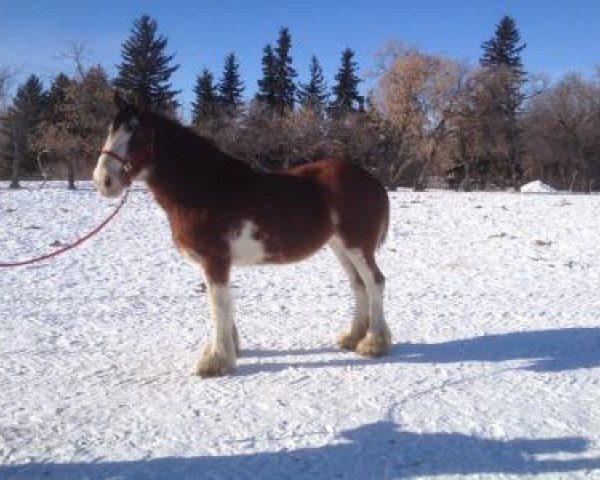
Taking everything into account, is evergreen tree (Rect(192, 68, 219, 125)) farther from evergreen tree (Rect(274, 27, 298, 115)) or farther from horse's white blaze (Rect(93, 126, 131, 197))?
horse's white blaze (Rect(93, 126, 131, 197))

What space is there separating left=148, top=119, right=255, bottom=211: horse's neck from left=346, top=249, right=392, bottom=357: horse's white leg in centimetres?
153

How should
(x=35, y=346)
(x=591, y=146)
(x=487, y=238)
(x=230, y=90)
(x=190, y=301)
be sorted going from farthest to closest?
(x=230, y=90) < (x=591, y=146) < (x=487, y=238) < (x=190, y=301) < (x=35, y=346)

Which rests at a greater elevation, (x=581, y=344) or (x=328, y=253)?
(x=328, y=253)

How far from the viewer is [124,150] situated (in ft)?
17.2

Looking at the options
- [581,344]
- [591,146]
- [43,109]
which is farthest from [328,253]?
[591,146]

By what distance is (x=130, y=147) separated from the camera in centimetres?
529

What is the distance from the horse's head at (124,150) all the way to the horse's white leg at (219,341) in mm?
1196

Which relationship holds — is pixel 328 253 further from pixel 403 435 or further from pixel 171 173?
pixel 403 435

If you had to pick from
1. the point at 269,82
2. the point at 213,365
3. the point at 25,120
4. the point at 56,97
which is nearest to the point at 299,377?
the point at 213,365

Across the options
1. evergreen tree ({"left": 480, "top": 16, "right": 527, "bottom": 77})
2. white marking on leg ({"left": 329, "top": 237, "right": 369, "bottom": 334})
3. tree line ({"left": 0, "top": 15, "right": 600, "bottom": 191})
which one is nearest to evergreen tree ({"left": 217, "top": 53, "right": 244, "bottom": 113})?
tree line ({"left": 0, "top": 15, "right": 600, "bottom": 191})

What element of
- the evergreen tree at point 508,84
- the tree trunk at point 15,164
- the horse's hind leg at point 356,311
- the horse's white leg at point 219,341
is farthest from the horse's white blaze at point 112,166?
the evergreen tree at point 508,84

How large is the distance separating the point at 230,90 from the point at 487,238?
44.1 m

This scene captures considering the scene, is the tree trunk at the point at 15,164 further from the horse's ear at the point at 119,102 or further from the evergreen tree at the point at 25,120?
the horse's ear at the point at 119,102

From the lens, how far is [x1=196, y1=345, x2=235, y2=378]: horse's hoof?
5.48 metres
